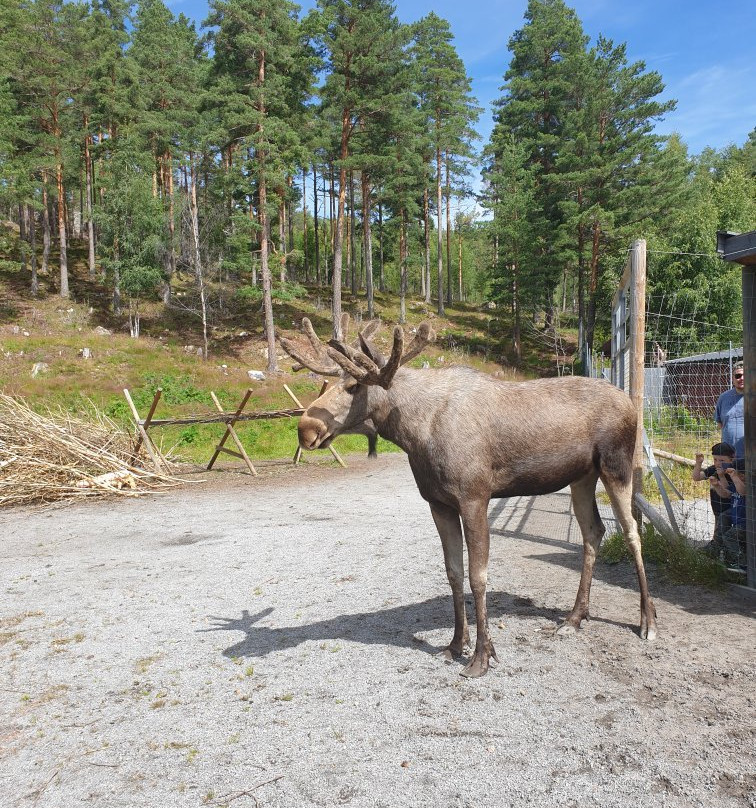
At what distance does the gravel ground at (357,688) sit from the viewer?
2.81 m

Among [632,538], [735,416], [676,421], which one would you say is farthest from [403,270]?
[632,538]

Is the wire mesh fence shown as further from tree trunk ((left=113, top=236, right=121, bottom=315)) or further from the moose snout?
tree trunk ((left=113, top=236, right=121, bottom=315))

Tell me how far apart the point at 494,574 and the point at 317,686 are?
Result: 2742 millimetres

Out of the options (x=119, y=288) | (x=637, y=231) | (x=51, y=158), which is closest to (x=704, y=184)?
(x=637, y=231)

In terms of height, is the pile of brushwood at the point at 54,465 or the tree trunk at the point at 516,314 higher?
the tree trunk at the point at 516,314

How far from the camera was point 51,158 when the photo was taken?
31.4 metres

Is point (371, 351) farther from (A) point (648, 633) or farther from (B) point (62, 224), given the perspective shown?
(B) point (62, 224)

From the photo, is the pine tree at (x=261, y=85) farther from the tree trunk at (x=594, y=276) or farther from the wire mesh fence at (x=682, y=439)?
the wire mesh fence at (x=682, y=439)

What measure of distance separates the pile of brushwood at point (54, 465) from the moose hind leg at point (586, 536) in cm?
978

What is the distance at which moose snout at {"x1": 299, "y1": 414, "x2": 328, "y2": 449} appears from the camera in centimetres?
361

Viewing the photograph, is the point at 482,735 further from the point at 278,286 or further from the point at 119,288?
the point at 119,288

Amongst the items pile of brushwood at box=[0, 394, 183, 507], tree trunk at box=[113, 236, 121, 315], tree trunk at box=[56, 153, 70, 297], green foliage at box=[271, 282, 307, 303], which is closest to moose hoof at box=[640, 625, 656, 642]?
pile of brushwood at box=[0, 394, 183, 507]

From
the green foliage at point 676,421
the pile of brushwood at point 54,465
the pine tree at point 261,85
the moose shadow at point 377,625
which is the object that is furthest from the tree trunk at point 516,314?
the moose shadow at point 377,625

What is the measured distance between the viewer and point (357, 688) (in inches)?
148
